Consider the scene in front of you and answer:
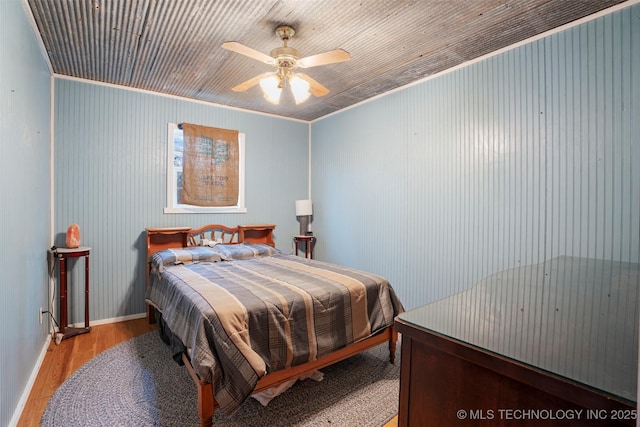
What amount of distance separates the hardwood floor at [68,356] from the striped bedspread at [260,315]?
1.95ft

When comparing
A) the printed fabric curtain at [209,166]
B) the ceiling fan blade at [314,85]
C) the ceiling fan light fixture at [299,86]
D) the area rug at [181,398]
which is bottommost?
the area rug at [181,398]

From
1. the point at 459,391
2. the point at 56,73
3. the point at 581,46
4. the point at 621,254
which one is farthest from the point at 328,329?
the point at 56,73

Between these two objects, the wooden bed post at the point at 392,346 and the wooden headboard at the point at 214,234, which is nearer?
the wooden bed post at the point at 392,346

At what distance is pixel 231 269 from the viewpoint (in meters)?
2.87

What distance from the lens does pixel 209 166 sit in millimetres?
3906

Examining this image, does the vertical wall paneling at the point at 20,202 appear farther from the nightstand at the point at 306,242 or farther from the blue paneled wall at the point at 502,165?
the blue paneled wall at the point at 502,165

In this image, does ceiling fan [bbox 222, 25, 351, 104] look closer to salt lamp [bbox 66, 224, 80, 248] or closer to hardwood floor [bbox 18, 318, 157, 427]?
salt lamp [bbox 66, 224, 80, 248]

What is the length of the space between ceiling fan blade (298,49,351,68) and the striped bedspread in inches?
63.7

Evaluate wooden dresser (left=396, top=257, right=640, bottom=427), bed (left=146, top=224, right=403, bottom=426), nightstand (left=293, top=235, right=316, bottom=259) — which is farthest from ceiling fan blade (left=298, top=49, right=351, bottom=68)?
nightstand (left=293, top=235, right=316, bottom=259)

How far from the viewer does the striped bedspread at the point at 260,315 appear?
168cm

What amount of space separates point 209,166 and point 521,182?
3.33 m

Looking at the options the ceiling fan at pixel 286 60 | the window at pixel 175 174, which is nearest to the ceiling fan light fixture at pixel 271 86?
the ceiling fan at pixel 286 60

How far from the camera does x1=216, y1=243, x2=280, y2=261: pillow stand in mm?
3392

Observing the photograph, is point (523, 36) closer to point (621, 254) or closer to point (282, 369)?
point (621, 254)
